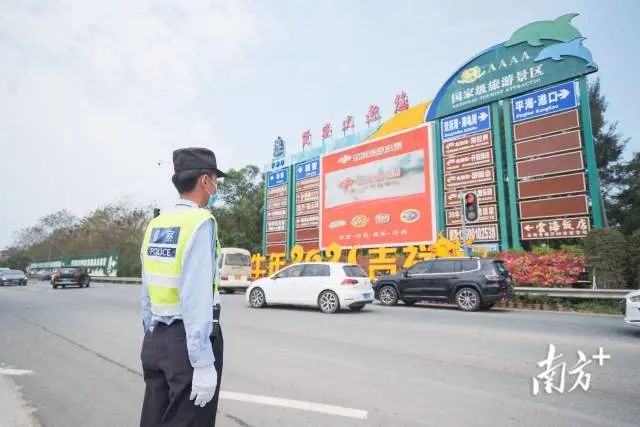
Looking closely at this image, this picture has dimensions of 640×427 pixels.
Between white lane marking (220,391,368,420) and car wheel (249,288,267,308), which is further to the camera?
car wheel (249,288,267,308)

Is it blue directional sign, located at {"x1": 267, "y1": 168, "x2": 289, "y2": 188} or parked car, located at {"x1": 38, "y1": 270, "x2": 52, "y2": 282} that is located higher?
blue directional sign, located at {"x1": 267, "y1": 168, "x2": 289, "y2": 188}

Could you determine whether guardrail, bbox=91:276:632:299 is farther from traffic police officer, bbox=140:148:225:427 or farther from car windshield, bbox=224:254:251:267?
car windshield, bbox=224:254:251:267

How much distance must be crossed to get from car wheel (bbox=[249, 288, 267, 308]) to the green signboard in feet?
42.6

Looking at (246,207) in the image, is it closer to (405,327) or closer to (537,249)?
(537,249)

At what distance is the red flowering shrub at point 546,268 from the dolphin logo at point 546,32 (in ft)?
29.2

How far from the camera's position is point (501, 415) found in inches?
140

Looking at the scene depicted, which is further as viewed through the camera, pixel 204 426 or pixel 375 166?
pixel 375 166

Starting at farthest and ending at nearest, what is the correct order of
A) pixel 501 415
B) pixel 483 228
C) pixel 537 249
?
1. pixel 483 228
2. pixel 537 249
3. pixel 501 415

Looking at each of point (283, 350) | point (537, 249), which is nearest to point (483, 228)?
point (537, 249)

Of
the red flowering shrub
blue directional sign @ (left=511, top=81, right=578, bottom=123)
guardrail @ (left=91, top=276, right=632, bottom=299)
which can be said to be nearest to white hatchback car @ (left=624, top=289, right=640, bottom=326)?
guardrail @ (left=91, top=276, right=632, bottom=299)

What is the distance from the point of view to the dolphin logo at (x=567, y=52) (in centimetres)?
1520

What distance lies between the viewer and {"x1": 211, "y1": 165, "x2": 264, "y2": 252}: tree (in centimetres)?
4125

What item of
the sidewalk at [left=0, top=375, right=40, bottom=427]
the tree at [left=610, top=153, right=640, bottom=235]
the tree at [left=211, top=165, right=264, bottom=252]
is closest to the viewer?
the sidewalk at [left=0, top=375, right=40, bottom=427]

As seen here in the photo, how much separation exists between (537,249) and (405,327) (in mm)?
8922
